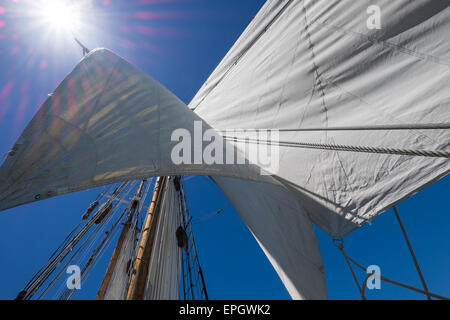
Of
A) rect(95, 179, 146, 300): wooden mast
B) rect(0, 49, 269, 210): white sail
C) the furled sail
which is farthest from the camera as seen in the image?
rect(95, 179, 146, 300): wooden mast

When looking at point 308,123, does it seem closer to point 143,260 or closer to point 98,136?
point 98,136

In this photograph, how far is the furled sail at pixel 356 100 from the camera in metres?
1.31

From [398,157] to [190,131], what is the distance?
1.74 m

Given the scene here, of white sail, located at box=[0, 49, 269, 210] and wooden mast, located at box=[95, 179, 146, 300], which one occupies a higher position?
white sail, located at box=[0, 49, 269, 210]

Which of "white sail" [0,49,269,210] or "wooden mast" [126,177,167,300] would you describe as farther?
"wooden mast" [126,177,167,300]

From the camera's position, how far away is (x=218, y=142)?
6.51 feet

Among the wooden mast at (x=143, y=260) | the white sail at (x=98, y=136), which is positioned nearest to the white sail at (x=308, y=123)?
the white sail at (x=98, y=136)

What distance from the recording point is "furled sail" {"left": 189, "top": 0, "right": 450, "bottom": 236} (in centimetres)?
131

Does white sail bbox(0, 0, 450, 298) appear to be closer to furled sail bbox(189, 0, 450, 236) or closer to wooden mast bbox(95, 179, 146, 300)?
furled sail bbox(189, 0, 450, 236)

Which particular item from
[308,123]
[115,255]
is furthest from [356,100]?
[115,255]

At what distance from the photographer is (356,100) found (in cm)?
173

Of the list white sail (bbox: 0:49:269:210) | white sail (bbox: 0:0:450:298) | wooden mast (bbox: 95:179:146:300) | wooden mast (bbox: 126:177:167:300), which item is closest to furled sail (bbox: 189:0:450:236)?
white sail (bbox: 0:0:450:298)

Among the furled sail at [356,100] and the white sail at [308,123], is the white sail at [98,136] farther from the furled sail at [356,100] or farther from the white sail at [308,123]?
the furled sail at [356,100]

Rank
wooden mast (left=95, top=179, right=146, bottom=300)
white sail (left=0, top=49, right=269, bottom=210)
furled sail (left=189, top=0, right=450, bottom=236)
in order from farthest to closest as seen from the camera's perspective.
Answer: wooden mast (left=95, top=179, right=146, bottom=300) < furled sail (left=189, top=0, right=450, bottom=236) < white sail (left=0, top=49, right=269, bottom=210)
